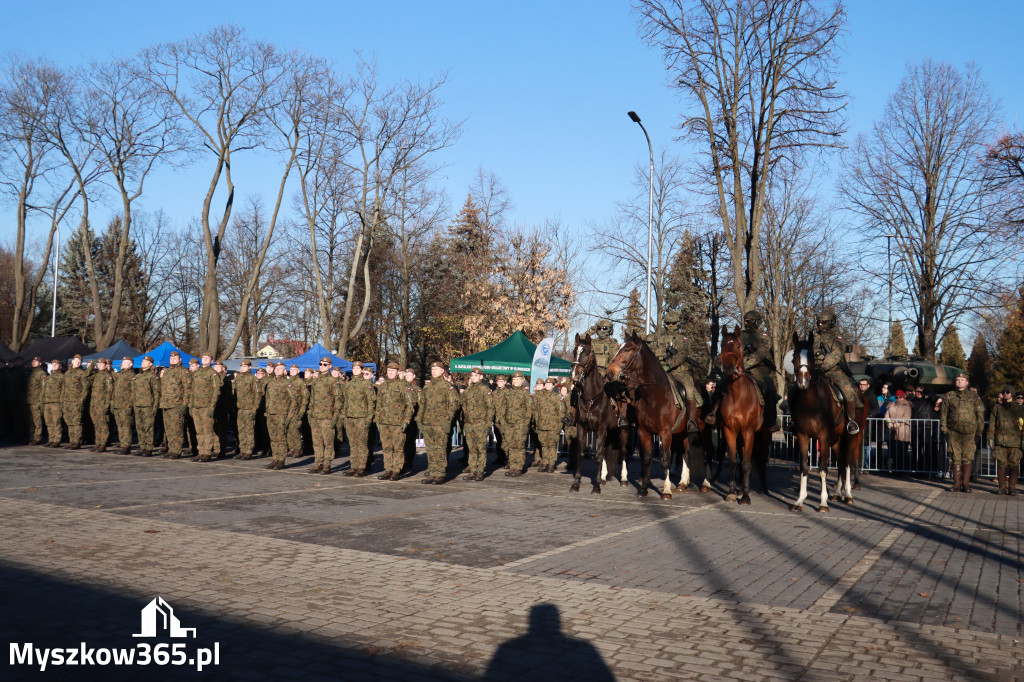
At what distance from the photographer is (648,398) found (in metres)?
14.9

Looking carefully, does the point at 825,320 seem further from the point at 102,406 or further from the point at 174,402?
the point at 102,406

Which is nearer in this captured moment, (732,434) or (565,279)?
(732,434)

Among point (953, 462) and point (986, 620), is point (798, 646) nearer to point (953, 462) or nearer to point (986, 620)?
point (986, 620)

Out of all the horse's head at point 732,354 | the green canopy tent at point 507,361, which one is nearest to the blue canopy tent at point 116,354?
the green canopy tent at point 507,361

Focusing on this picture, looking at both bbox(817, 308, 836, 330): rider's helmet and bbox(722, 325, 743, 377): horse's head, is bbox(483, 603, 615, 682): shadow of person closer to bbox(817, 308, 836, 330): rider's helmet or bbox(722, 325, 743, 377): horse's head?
bbox(722, 325, 743, 377): horse's head

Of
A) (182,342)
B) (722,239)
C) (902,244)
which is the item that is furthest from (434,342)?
(902,244)

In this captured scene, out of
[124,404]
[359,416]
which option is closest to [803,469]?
[359,416]

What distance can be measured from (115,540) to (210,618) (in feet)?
11.6

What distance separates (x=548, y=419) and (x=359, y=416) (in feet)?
13.5

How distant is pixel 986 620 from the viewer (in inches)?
273

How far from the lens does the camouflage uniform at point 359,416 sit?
56.4 ft

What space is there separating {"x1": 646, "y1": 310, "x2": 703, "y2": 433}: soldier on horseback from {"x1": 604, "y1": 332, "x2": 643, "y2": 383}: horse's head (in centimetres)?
171

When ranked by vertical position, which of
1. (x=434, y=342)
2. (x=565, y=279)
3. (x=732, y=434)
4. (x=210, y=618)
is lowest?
(x=210, y=618)

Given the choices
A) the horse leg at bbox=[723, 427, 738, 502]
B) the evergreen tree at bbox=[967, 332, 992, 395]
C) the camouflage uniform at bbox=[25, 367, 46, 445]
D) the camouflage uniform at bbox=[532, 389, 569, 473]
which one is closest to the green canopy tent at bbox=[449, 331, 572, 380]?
the camouflage uniform at bbox=[532, 389, 569, 473]
